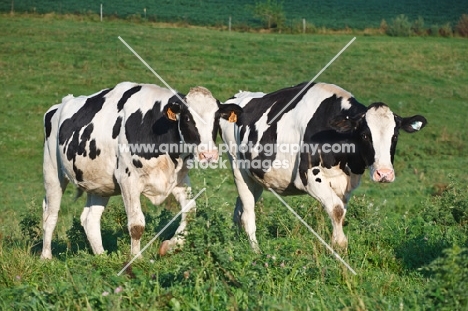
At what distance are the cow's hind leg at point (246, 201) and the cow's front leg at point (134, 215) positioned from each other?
154 centimetres

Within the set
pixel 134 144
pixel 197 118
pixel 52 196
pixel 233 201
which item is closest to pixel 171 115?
pixel 197 118

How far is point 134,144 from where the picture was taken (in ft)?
38.8

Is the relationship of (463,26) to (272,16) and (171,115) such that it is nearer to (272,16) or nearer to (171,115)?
(272,16)

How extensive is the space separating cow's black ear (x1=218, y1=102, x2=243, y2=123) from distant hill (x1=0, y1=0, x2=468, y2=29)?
41.0 m

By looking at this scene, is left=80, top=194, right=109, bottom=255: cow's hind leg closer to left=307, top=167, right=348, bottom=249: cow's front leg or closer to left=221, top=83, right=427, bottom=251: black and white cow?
left=221, top=83, right=427, bottom=251: black and white cow

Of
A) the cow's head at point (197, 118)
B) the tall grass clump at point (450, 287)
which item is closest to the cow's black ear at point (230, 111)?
the cow's head at point (197, 118)

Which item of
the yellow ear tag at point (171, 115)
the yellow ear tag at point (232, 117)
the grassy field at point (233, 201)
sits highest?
the yellow ear tag at point (171, 115)

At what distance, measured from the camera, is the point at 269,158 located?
1238cm

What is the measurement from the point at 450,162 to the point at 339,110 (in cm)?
1753

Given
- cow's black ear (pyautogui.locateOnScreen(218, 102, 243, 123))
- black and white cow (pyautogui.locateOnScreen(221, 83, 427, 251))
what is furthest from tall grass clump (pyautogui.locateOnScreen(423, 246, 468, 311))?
cow's black ear (pyautogui.locateOnScreen(218, 102, 243, 123))

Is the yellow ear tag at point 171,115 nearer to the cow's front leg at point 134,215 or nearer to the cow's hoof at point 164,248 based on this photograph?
the cow's front leg at point 134,215

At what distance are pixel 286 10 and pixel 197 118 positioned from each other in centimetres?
4958

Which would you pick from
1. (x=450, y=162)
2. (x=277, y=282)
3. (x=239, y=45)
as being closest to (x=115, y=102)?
(x=277, y=282)

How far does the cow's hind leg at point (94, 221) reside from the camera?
12.6 meters
